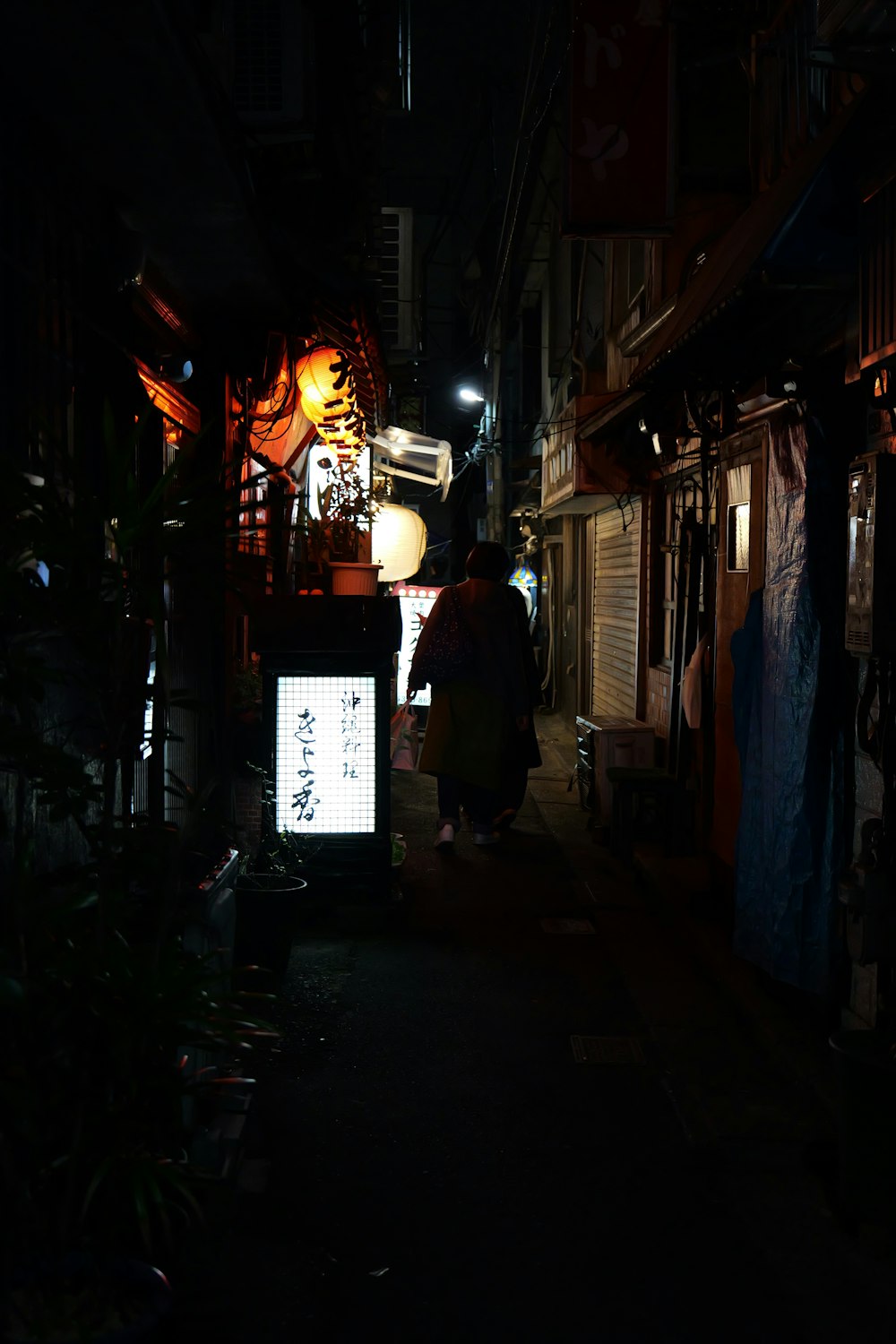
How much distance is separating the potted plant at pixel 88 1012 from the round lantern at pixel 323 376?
7016 mm

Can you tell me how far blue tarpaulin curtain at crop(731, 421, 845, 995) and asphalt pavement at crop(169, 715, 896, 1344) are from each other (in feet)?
1.77

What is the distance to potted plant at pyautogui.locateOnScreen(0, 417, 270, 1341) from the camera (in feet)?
10.3

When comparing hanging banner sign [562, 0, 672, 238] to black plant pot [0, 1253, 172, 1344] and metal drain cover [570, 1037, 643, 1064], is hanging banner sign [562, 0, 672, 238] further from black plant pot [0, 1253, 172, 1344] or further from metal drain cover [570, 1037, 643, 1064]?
black plant pot [0, 1253, 172, 1344]

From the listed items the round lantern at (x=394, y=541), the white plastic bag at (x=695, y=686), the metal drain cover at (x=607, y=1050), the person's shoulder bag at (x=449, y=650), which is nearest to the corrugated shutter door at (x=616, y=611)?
the round lantern at (x=394, y=541)

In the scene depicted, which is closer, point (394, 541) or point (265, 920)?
point (265, 920)

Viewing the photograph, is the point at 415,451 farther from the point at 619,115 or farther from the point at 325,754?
the point at 325,754

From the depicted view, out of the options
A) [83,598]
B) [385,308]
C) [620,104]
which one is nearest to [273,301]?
[620,104]

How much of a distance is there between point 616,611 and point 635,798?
562cm

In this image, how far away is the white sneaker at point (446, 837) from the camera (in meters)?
11.3

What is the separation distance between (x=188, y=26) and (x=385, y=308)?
46.0 feet

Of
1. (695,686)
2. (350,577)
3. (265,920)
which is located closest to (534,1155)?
(265,920)

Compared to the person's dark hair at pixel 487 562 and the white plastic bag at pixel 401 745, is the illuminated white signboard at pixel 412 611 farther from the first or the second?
the person's dark hair at pixel 487 562

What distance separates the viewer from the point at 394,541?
15.2 m

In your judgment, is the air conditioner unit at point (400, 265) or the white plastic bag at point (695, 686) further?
the air conditioner unit at point (400, 265)
